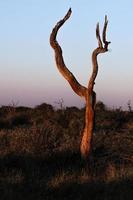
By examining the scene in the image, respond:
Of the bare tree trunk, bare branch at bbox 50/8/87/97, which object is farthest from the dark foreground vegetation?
bare branch at bbox 50/8/87/97

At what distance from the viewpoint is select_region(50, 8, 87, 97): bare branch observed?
17.4 metres

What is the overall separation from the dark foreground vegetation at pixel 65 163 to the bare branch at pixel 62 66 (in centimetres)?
199

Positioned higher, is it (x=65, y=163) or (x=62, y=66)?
(x=62, y=66)

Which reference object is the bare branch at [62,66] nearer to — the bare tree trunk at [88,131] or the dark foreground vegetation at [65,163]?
the bare tree trunk at [88,131]

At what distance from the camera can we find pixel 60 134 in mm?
22000

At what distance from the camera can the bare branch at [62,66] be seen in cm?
1741

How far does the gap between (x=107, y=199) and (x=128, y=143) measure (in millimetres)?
9001

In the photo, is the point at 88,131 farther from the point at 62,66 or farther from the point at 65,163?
the point at 62,66

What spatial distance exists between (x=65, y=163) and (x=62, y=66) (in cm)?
297

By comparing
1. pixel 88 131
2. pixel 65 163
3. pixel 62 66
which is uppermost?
pixel 62 66

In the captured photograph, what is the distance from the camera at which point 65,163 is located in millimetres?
16688

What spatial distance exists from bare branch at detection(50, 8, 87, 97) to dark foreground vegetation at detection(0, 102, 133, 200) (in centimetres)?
199

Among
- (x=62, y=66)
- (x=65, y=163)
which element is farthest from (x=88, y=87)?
(x=65, y=163)

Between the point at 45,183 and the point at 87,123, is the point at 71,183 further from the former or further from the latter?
the point at 87,123
